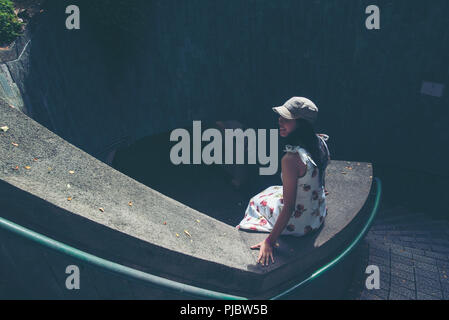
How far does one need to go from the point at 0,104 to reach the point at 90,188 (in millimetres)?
1274

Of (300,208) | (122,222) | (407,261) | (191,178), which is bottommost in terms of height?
(191,178)

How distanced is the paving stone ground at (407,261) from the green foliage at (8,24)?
5.69m

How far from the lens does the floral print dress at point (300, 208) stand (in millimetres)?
3293

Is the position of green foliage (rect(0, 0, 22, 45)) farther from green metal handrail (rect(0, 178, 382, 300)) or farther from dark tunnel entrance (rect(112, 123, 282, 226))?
green metal handrail (rect(0, 178, 382, 300))

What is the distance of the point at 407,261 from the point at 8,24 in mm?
6361

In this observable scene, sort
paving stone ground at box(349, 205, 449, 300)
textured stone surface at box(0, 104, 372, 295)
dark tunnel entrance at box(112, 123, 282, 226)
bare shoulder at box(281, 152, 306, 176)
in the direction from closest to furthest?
Answer: textured stone surface at box(0, 104, 372, 295) → bare shoulder at box(281, 152, 306, 176) → paving stone ground at box(349, 205, 449, 300) → dark tunnel entrance at box(112, 123, 282, 226)

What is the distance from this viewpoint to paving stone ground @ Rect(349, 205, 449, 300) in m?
3.95

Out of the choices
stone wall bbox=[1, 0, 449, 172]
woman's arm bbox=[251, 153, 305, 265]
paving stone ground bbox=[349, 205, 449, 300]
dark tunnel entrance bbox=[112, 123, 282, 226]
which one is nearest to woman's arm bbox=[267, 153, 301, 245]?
woman's arm bbox=[251, 153, 305, 265]

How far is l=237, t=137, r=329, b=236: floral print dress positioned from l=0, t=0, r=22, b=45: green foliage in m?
4.20

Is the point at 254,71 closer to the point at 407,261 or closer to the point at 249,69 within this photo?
the point at 249,69

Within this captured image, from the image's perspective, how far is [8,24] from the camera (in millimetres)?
5008


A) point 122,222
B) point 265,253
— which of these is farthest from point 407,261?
point 122,222

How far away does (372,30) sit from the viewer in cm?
662
